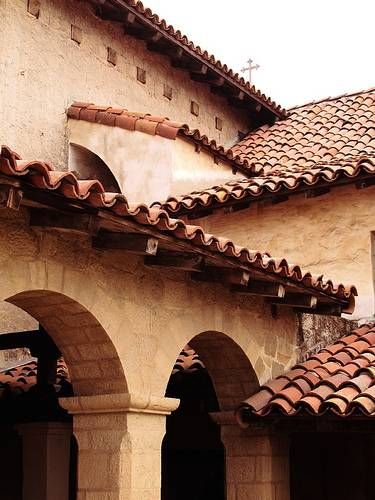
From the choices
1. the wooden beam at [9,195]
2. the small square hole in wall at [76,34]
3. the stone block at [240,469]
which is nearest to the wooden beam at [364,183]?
the stone block at [240,469]

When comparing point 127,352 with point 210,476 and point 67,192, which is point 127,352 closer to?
point 67,192

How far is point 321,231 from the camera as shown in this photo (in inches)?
384

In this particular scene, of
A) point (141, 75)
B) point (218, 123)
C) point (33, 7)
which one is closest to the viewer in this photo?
point (33, 7)

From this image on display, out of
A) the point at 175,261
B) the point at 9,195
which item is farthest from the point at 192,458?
the point at 9,195

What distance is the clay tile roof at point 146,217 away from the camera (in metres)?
4.49

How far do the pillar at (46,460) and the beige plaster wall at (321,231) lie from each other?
10.9 feet

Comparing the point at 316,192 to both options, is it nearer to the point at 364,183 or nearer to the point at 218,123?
the point at 364,183

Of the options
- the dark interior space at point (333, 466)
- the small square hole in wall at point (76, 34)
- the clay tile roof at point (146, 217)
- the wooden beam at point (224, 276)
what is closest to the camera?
the clay tile roof at point (146, 217)

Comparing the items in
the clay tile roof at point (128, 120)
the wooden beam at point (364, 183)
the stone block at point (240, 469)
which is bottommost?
the stone block at point (240, 469)

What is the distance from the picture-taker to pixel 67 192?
187 inches

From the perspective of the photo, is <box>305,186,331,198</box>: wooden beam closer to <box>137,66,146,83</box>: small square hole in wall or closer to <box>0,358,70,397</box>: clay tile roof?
<box>0,358,70,397</box>: clay tile roof

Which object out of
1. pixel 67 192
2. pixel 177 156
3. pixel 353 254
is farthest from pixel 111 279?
pixel 177 156

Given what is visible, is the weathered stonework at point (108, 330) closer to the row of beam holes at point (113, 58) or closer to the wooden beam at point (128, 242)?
the wooden beam at point (128, 242)

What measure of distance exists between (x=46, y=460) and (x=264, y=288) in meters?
2.75
